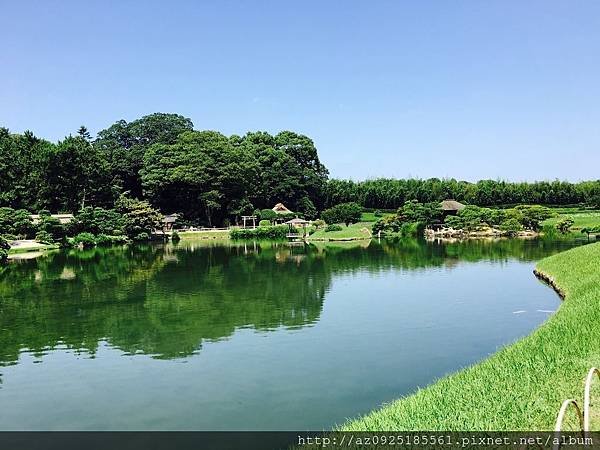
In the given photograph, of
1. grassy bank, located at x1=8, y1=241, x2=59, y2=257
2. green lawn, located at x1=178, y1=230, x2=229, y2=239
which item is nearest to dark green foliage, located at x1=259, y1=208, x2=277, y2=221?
green lawn, located at x1=178, y1=230, x2=229, y2=239

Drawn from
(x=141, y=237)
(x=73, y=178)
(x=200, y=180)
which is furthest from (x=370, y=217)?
(x=73, y=178)

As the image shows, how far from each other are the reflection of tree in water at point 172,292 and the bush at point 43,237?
168 inches

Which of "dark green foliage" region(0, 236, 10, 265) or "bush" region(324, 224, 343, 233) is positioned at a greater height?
"bush" region(324, 224, 343, 233)

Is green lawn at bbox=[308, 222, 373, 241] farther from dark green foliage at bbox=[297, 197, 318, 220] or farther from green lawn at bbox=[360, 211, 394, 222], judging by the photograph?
green lawn at bbox=[360, 211, 394, 222]

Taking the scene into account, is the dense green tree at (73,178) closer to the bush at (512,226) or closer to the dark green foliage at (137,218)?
the dark green foliage at (137,218)

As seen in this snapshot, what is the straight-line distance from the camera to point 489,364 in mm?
7426

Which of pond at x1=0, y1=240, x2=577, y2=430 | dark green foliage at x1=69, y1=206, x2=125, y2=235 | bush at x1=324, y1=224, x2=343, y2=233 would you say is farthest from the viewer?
bush at x1=324, y1=224, x2=343, y2=233

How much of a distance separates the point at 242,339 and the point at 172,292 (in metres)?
7.24

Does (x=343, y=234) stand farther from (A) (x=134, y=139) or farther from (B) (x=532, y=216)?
(A) (x=134, y=139)

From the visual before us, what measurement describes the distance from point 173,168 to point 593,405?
4662 cm

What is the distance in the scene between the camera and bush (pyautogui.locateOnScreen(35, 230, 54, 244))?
3628 cm

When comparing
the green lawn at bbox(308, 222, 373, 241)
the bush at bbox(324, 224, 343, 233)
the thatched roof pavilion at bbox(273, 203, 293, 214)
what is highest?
the thatched roof pavilion at bbox(273, 203, 293, 214)

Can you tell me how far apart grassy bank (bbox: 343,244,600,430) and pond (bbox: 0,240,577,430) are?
1.17 meters

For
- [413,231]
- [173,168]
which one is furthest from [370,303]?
[173,168]
